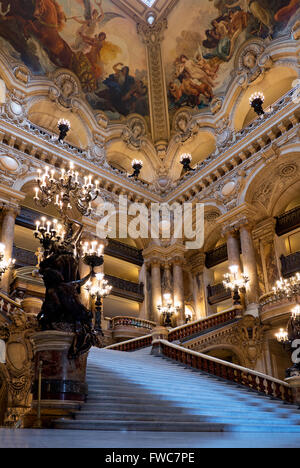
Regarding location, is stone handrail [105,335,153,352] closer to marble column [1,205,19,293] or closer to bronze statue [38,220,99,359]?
marble column [1,205,19,293]

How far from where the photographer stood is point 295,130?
15.2m

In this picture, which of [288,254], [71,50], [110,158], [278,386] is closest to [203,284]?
[288,254]

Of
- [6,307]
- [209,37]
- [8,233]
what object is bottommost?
[6,307]

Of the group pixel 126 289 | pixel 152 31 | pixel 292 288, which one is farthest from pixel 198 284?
pixel 152 31

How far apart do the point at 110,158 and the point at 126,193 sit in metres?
3.38

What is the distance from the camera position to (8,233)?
1466cm

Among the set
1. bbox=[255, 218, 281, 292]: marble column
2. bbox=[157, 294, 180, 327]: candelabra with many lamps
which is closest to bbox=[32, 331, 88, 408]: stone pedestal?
bbox=[157, 294, 180, 327]: candelabra with many lamps

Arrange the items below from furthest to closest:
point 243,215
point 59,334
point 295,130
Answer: point 243,215 → point 295,130 → point 59,334

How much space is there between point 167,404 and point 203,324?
827 cm

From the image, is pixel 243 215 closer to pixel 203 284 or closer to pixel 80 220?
pixel 203 284

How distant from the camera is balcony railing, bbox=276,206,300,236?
57.6 ft

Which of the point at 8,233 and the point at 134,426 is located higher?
the point at 8,233

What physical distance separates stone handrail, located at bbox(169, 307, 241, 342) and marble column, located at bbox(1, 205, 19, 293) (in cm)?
649

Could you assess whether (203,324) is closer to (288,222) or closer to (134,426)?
(288,222)
